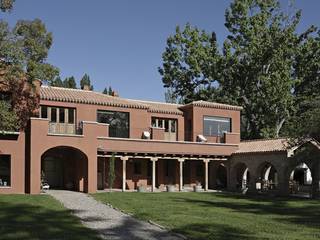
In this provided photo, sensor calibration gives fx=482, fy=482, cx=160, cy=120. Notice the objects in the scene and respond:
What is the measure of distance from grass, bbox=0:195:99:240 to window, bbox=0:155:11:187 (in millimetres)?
6835

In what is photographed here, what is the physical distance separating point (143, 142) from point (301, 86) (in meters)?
25.6

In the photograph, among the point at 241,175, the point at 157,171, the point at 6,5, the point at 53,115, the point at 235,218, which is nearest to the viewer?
the point at 235,218

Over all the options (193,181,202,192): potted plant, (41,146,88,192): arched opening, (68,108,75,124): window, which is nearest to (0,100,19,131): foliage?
(41,146,88,192): arched opening

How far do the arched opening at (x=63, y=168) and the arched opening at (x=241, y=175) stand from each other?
1244 cm

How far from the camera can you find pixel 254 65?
49.3 meters

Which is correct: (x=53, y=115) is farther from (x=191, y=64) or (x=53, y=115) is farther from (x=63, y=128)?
(x=191, y=64)

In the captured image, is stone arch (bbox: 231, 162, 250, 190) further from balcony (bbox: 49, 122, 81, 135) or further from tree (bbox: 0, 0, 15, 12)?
tree (bbox: 0, 0, 15, 12)

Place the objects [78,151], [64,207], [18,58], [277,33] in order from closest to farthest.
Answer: [64,207] → [18,58] → [78,151] → [277,33]

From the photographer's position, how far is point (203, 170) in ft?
131

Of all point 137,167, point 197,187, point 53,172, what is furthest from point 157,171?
point 53,172

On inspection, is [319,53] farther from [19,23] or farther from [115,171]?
[19,23]

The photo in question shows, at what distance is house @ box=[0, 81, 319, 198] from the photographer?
95.6ft

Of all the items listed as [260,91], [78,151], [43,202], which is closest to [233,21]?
[260,91]

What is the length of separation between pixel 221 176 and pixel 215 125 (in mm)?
4602
